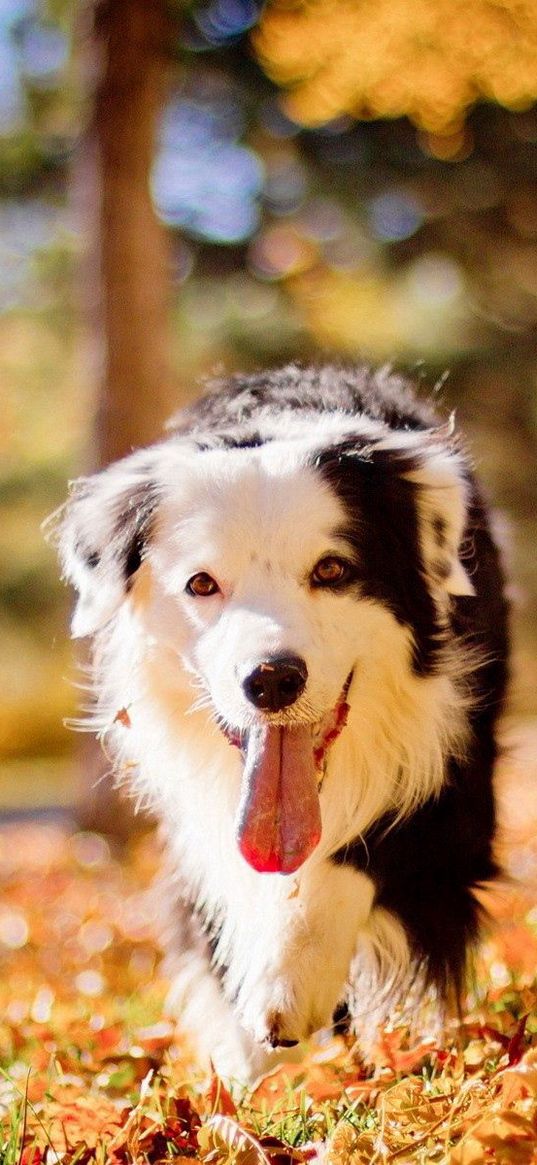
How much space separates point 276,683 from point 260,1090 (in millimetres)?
933

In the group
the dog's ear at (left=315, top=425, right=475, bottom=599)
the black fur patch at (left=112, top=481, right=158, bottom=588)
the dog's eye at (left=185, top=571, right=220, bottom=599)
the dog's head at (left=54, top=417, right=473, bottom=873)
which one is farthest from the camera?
the black fur patch at (left=112, top=481, right=158, bottom=588)

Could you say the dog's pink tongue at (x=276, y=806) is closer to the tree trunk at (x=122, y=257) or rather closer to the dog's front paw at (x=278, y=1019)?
the dog's front paw at (x=278, y=1019)

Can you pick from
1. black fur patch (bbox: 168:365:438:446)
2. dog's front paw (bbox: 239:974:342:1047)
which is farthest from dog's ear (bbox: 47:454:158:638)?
dog's front paw (bbox: 239:974:342:1047)

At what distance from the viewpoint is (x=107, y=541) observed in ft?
11.1

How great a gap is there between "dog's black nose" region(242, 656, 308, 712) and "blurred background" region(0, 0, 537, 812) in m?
1.27

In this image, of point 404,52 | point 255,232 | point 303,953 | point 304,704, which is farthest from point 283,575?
point 255,232

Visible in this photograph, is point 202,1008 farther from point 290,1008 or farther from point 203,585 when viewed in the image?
point 203,585

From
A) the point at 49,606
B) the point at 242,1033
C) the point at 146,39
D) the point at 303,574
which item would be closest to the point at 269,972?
the point at 242,1033

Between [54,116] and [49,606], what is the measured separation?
18.6 ft

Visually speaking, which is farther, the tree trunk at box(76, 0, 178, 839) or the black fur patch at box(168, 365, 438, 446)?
the tree trunk at box(76, 0, 178, 839)

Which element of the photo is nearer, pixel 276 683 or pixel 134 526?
pixel 276 683

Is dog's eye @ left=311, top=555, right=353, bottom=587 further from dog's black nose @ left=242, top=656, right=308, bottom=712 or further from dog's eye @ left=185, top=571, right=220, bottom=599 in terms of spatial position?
dog's black nose @ left=242, top=656, right=308, bottom=712

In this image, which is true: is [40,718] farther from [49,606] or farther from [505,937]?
[505,937]

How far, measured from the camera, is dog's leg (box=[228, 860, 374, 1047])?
2.98 m
